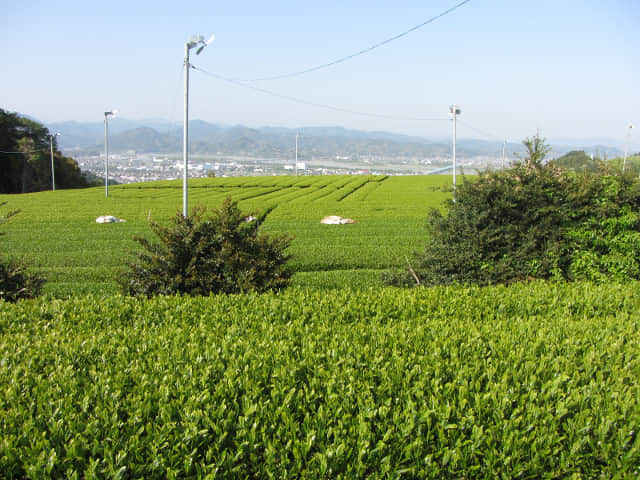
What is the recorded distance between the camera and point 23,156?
64750 millimetres

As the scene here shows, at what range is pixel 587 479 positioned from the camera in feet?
9.82

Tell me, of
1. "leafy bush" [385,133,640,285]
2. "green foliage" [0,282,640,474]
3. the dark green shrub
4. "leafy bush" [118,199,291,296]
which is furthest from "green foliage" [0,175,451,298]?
"green foliage" [0,282,640,474]

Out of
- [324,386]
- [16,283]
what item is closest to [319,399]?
[324,386]

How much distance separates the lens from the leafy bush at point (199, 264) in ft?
25.6

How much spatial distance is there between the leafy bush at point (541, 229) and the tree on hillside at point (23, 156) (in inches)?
2791

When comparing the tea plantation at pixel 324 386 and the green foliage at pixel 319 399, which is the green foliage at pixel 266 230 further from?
the green foliage at pixel 319 399

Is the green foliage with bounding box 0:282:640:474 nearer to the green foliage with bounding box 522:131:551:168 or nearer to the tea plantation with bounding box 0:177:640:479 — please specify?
the tea plantation with bounding box 0:177:640:479

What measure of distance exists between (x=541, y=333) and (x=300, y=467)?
10.6ft

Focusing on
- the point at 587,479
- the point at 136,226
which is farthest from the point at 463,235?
the point at 136,226

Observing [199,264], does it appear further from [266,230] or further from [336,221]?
[336,221]

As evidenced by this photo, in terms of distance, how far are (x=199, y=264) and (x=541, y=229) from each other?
7.08 m

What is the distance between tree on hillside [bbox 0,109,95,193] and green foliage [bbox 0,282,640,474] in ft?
235

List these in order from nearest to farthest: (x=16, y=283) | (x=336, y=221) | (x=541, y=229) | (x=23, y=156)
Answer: (x=16, y=283), (x=541, y=229), (x=336, y=221), (x=23, y=156)

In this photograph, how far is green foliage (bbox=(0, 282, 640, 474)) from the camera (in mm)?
2883
